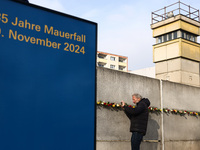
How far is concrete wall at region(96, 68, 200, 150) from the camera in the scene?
598 centimetres

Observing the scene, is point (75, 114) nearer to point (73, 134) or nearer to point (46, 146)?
point (73, 134)

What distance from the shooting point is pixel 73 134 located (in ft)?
12.0

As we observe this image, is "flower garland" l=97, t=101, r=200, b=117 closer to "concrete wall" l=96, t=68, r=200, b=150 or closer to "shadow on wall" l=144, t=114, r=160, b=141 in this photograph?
"concrete wall" l=96, t=68, r=200, b=150

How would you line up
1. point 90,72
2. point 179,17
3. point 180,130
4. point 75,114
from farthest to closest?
point 179,17 < point 180,130 < point 90,72 < point 75,114

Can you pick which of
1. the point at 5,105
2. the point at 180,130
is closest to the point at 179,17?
the point at 180,130

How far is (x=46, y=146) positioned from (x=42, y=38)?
4.84 ft

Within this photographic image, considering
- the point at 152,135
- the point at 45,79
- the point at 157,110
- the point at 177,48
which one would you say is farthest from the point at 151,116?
the point at 177,48

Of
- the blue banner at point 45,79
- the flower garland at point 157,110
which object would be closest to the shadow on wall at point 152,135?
the flower garland at point 157,110

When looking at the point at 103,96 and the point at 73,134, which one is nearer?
the point at 73,134

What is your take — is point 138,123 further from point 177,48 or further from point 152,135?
point 177,48

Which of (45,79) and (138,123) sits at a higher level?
(45,79)

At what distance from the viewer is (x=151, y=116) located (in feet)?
23.2

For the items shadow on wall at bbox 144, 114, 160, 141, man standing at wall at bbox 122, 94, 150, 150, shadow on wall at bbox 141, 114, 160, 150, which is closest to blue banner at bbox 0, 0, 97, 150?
man standing at wall at bbox 122, 94, 150, 150

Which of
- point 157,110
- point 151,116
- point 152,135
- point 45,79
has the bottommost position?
point 152,135
